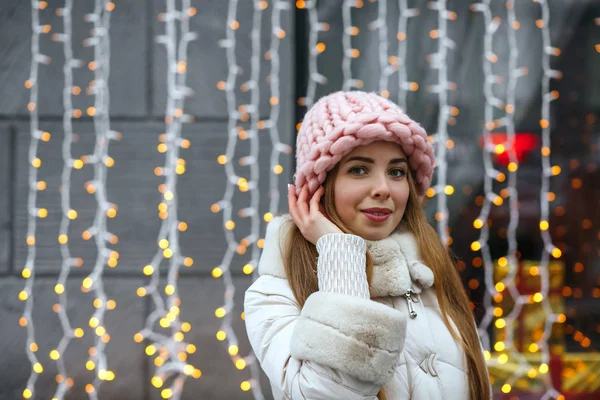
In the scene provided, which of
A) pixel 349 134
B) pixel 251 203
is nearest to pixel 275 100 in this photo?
pixel 251 203

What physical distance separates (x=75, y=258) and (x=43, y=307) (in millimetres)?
307

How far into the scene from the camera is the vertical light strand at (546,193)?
3.42 metres

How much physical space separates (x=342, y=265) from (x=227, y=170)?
1.98 meters

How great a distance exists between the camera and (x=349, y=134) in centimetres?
154

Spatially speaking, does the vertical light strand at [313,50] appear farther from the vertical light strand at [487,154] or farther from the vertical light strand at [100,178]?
the vertical light strand at [100,178]

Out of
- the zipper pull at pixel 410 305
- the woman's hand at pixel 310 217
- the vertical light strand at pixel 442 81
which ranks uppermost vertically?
the vertical light strand at pixel 442 81

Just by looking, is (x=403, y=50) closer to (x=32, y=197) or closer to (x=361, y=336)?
(x=32, y=197)

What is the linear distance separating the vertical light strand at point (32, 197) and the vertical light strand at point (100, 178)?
10.1 inches

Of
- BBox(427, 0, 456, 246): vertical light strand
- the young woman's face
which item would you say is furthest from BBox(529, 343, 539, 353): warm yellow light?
the young woman's face

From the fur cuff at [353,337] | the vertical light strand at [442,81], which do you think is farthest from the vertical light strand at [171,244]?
the fur cuff at [353,337]

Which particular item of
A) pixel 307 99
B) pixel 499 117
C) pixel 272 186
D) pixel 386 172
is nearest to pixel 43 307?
pixel 272 186

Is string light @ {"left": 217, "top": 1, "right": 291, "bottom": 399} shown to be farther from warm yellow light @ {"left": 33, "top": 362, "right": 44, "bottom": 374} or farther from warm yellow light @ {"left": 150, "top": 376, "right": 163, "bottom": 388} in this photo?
warm yellow light @ {"left": 33, "top": 362, "right": 44, "bottom": 374}

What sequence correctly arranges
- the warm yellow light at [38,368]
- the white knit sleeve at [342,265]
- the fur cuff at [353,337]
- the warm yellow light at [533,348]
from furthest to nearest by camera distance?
the warm yellow light at [533,348] < the warm yellow light at [38,368] < the white knit sleeve at [342,265] < the fur cuff at [353,337]

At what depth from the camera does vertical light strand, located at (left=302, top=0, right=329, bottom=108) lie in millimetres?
3479
